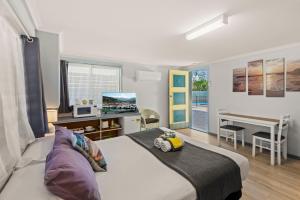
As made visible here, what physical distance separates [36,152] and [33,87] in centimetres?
89

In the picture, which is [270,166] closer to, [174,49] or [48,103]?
[174,49]

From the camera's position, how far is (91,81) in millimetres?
4098

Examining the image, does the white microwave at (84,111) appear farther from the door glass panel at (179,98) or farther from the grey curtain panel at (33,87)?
the door glass panel at (179,98)

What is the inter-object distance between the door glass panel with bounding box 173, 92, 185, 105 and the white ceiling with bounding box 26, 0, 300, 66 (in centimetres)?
228

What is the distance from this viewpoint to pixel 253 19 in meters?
1.97

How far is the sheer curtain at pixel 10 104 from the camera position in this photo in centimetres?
117

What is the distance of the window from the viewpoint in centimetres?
385

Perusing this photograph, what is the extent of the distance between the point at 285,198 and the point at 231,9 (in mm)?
2403

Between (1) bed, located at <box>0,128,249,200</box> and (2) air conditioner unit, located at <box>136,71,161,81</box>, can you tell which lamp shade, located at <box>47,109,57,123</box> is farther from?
(2) air conditioner unit, located at <box>136,71,161,81</box>

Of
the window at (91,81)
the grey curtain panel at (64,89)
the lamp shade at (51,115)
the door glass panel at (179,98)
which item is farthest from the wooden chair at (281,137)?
the grey curtain panel at (64,89)

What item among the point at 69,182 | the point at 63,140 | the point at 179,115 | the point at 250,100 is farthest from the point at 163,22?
the point at 179,115

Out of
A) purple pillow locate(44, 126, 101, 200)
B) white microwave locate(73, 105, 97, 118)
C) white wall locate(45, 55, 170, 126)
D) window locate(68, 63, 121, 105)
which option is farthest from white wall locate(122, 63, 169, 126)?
purple pillow locate(44, 126, 101, 200)

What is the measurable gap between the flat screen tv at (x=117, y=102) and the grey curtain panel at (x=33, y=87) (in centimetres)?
192

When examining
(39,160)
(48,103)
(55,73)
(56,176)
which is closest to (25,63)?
(55,73)
